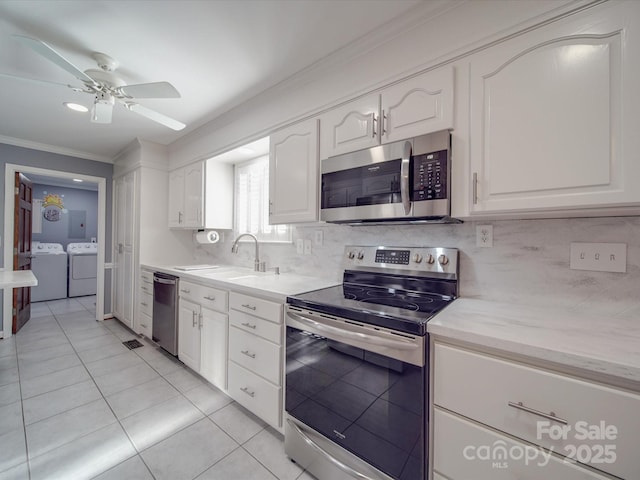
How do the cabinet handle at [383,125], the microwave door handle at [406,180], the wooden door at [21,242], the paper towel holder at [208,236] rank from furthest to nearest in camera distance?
1. the wooden door at [21,242]
2. the paper towel holder at [208,236]
3. the cabinet handle at [383,125]
4. the microwave door handle at [406,180]

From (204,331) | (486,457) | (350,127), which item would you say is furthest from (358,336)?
(204,331)

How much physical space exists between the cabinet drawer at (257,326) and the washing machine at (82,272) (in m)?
4.87

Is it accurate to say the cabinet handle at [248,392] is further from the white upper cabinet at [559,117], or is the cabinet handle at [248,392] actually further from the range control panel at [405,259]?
the white upper cabinet at [559,117]

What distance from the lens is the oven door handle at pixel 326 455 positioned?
1138mm

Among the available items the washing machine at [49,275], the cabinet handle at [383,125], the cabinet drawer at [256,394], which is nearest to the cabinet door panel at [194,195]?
the cabinet drawer at [256,394]

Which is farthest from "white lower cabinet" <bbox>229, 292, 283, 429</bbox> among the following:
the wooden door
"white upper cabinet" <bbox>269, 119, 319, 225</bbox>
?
the wooden door

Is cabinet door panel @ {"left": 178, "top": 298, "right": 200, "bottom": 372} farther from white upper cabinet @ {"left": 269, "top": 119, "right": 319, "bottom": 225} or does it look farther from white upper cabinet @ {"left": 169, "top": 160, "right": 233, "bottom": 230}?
white upper cabinet @ {"left": 269, "top": 119, "right": 319, "bottom": 225}

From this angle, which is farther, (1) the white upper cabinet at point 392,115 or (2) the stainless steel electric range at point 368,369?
(1) the white upper cabinet at point 392,115

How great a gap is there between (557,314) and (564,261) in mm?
250

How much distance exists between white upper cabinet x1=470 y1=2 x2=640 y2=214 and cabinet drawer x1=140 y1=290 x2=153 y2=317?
10.5 feet

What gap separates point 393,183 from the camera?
1.36 m

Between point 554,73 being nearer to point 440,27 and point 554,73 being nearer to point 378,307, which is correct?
point 440,27

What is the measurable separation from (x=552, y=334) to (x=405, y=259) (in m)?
0.77

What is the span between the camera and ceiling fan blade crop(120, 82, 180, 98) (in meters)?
1.58
